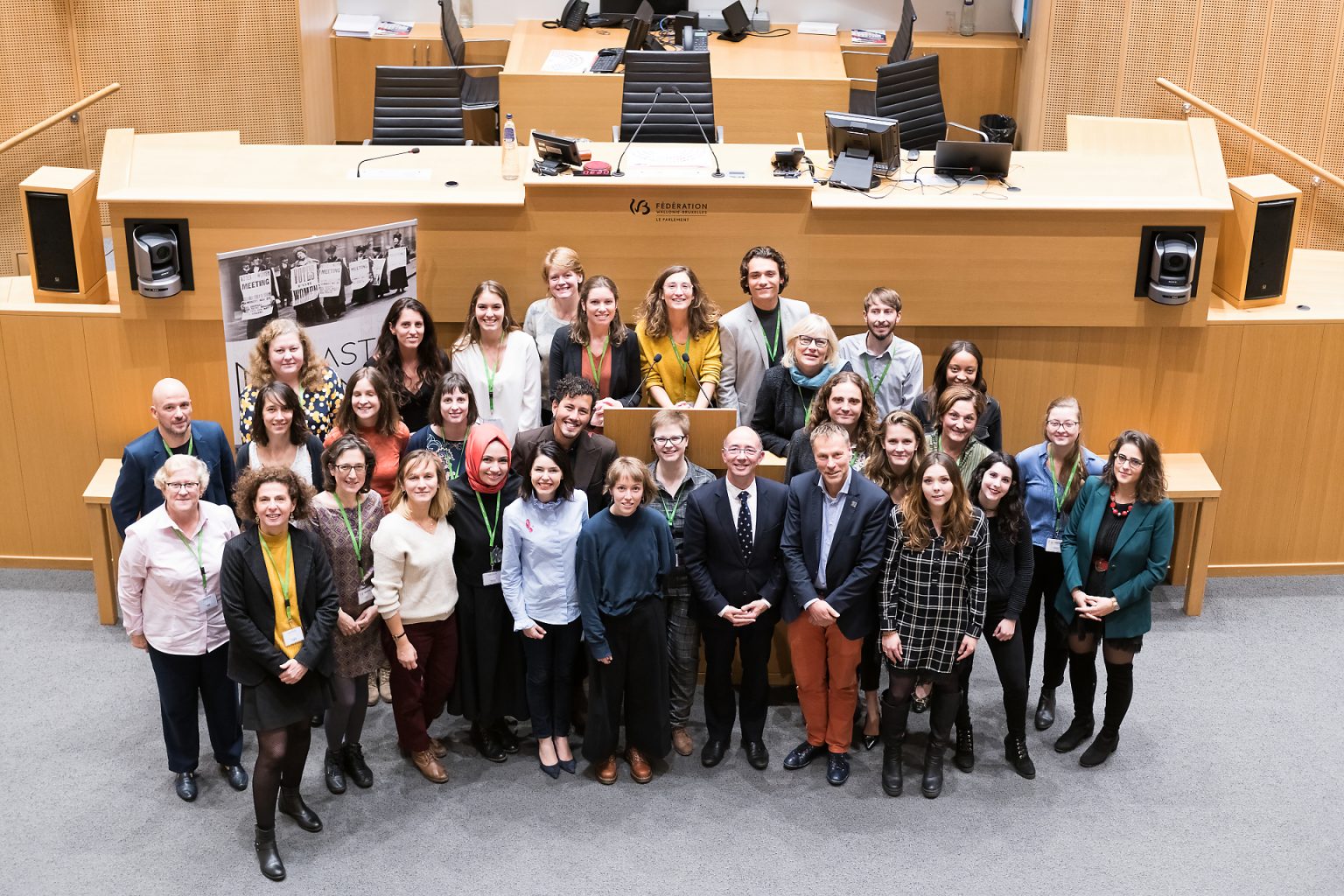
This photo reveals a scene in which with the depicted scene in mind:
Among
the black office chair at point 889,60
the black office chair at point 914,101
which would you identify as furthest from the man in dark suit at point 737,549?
the black office chair at point 889,60

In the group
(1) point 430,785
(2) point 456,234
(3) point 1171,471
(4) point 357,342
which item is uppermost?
(2) point 456,234

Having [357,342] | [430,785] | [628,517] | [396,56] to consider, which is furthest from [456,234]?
[396,56]

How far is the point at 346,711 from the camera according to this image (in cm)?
502

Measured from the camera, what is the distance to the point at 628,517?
16.2 ft

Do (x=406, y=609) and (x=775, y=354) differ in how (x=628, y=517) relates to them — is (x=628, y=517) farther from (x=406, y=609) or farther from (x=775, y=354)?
(x=775, y=354)

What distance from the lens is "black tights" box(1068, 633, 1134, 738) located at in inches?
207

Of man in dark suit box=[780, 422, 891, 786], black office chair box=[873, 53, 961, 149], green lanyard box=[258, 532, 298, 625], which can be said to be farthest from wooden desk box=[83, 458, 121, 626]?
black office chair box=[873, 53, 961, 149]

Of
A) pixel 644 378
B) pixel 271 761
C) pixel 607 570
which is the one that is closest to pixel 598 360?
pixel 644 378

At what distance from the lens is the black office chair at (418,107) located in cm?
813

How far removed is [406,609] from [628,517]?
859mm

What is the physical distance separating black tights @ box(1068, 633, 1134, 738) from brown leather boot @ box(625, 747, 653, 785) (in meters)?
1.68

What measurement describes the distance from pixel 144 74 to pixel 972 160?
5148 millimetres

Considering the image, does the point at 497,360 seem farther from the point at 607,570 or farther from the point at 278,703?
the point at 278,703

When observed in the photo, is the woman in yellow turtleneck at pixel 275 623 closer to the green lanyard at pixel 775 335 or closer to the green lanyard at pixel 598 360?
the green lanyard at pixel 598 360
